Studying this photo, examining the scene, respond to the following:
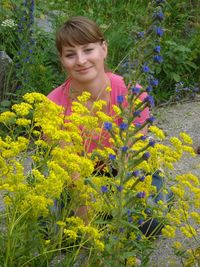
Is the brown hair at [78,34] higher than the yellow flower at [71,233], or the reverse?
the brown hair at [78,34]

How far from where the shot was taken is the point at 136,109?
207cm

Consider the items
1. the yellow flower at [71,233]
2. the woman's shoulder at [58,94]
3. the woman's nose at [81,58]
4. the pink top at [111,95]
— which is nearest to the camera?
the yellow flower at [71,233]

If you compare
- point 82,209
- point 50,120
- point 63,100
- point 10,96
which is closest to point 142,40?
point 50,120

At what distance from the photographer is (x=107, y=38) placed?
5.30m

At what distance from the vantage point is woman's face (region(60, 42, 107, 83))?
10.0ft

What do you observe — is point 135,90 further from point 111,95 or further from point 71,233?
point 111,95

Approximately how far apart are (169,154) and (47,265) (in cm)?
67

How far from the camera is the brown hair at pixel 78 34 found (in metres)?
3.08

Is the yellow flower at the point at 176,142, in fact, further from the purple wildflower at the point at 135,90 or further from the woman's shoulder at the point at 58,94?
the woman's shoulder at the point at 58,94

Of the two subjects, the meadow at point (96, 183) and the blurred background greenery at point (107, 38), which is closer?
the meadow at point (96, 183)

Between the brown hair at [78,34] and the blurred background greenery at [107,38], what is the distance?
3.19 feet

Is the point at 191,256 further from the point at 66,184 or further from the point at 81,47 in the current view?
the point at 81,47

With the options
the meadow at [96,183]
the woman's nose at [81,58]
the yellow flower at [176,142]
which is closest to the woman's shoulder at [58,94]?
the woman's nose at [81,58]

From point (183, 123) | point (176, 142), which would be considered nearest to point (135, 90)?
point (176, 142)
